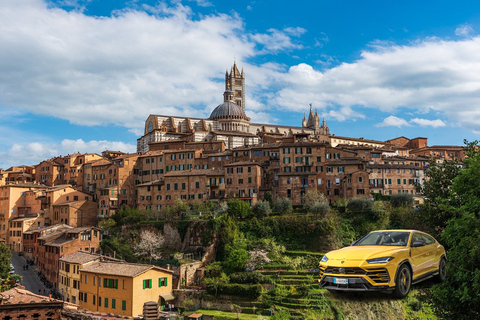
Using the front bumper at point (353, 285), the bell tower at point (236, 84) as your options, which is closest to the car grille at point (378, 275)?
the front bumper at point (353, 285)

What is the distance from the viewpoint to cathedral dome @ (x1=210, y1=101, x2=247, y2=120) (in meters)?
125

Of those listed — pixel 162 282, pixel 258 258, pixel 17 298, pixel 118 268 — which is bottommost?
pixel 162 282

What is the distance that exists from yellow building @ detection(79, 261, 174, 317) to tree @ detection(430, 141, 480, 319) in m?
37.0

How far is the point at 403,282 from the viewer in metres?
9.23

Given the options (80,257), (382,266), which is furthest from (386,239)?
(80,257)

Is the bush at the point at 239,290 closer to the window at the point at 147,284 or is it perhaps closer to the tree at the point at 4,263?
the window at the point at 147,284

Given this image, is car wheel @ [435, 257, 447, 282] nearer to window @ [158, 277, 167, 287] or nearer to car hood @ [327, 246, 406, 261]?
car hood @ [327, 246, 406, 261]

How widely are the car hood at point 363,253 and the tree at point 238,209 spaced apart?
180 ft

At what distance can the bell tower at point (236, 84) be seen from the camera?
154 m

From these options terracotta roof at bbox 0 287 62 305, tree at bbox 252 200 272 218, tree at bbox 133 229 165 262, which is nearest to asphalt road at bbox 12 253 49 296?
tree at bbox 133 229 165 262

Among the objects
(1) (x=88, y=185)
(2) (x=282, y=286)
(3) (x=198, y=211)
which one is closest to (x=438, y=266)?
(2) (x=282, y=286)

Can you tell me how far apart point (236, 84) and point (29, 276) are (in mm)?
102266

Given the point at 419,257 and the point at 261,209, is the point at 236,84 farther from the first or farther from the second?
the point at 419,257

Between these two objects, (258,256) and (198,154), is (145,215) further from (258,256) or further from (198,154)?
(258,256)
